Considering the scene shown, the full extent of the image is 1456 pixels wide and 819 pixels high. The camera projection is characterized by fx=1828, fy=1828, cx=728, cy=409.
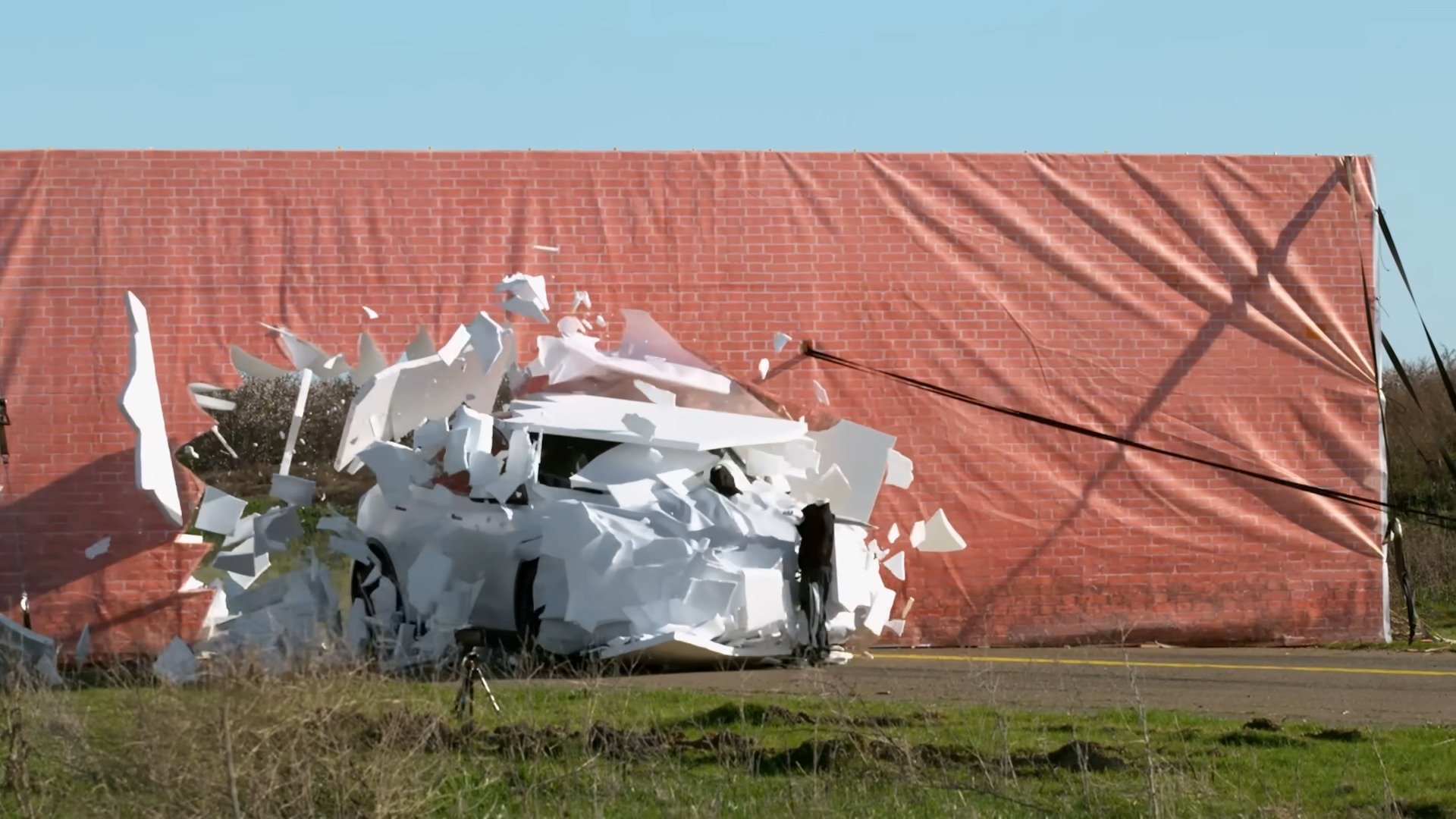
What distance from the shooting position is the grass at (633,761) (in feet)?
21.8

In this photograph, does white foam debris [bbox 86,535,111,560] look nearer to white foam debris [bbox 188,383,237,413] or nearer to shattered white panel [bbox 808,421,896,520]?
white foam debris [bbox 188,383,237,413]

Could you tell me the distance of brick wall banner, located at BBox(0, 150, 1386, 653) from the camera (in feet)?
45.0

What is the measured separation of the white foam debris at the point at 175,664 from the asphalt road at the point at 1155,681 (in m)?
2.09

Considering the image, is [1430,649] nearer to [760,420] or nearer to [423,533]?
[760,420]

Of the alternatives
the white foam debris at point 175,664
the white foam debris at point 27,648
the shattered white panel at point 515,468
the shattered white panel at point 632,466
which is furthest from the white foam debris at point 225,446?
the shattered white panel at point 632,466

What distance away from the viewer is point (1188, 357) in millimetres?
14523

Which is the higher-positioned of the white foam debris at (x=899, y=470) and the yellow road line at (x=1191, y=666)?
the white foam debris at (x=899, y=470)

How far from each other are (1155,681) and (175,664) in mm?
6066

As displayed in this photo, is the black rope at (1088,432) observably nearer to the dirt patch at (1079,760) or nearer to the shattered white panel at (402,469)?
the shattered white panel at (402,469)

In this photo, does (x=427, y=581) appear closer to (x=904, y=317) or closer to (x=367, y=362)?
(x=367, y=362)

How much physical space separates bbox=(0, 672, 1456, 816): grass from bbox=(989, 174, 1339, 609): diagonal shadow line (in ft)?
16.9

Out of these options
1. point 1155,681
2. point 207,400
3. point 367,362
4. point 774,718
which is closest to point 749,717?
point 774,718

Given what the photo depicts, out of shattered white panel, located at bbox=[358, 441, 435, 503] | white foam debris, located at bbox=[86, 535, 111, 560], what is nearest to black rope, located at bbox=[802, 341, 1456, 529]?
shattered white panel, located at bbox=[358, 441, 435, 503]

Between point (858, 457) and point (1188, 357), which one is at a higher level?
point (1188, 357)
